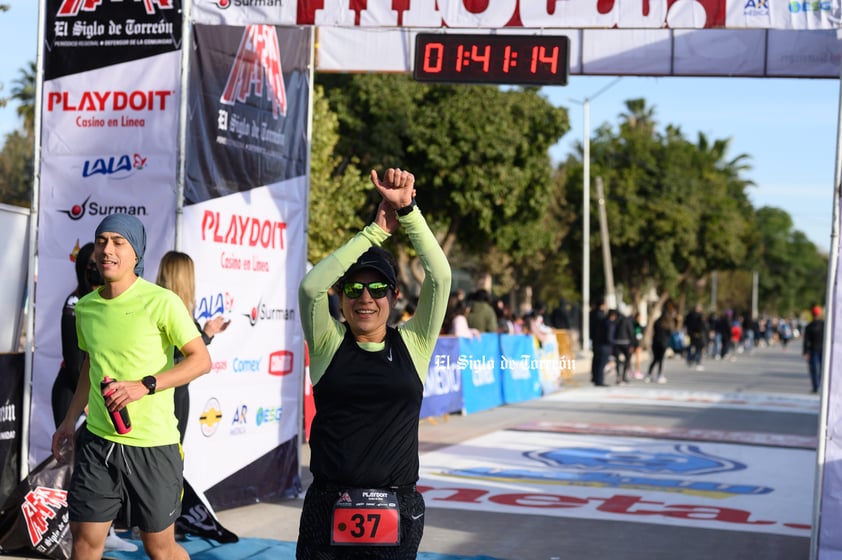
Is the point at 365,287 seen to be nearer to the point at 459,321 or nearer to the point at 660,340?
the point at 459,321

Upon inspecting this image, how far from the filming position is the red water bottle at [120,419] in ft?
16.2

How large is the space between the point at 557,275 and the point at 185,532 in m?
51.4

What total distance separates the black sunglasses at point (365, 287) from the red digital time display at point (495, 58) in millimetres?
5055

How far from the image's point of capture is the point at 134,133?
8.46m

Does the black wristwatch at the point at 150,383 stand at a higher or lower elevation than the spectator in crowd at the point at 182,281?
lower

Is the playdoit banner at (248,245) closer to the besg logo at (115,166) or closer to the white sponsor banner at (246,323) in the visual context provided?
the white sponsor banner at (246,323)

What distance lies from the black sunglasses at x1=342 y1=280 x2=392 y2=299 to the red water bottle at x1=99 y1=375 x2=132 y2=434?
1301 millimetres

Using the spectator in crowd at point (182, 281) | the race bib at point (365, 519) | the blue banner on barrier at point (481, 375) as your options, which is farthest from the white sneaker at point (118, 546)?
the blue banner on barrier at point (481, 375)

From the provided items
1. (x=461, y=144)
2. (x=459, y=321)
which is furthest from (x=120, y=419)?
(x=461, y=144)

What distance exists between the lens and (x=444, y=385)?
671 inches

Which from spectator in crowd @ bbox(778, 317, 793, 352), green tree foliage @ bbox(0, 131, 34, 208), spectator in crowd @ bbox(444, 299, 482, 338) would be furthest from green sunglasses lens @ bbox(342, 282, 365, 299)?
spectator in crowd @ bbox(778, 317, 793, 352)

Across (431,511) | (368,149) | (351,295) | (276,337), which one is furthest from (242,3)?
(368,149)

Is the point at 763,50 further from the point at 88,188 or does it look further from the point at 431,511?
the point at 88,188

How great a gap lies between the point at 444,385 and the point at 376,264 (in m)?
13.0
